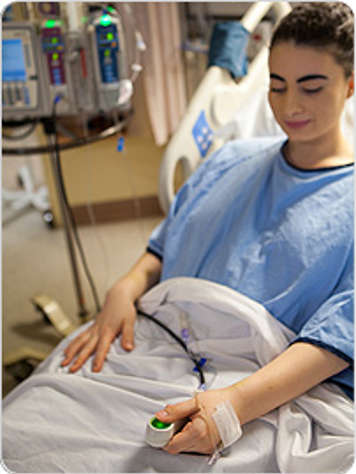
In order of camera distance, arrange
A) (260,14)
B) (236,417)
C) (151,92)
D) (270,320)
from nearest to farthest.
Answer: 1. (236,417)
2. (270,320)
3. (260,14)
4. (151,92)

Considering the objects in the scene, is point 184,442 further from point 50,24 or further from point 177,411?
point 50,24

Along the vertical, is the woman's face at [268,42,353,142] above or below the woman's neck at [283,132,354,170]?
above

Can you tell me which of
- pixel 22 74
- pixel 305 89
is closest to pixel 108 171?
pixel 22 74

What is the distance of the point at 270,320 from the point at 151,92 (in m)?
1.70

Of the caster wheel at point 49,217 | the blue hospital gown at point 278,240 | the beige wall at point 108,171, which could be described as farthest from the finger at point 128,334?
the caster wheel at point 49,217

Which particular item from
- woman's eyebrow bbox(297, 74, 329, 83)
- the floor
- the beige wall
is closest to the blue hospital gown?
woman's eyebrow bbox(297, 74, 329, 83)

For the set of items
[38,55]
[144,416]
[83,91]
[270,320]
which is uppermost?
[38,55]

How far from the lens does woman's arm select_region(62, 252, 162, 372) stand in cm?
107

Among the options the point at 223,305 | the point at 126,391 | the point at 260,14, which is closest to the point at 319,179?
the point at 223,305

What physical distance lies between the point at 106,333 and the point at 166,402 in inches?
9.8

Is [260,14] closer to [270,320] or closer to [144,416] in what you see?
[270,320]

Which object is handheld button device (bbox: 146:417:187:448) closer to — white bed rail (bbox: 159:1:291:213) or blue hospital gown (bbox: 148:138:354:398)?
blue hospital gown (bbox: 148:138:354:398)

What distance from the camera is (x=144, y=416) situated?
0.89m

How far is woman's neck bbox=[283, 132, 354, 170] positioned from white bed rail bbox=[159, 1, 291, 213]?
1.20 feet
